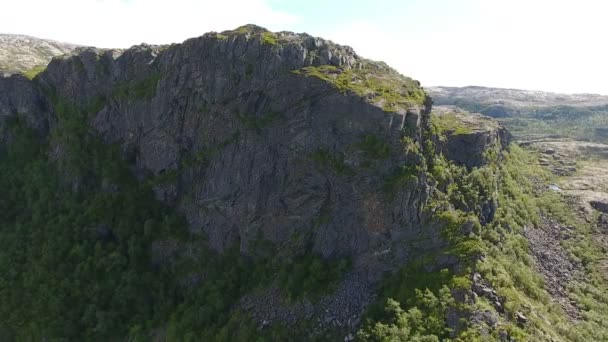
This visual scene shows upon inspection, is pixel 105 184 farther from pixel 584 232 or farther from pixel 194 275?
pixel 584 232

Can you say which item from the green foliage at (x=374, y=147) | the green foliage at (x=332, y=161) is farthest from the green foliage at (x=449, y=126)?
the green foliage at (x=332, y=161)


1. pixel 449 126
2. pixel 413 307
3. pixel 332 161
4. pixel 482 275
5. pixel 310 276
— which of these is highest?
pixel 449 126

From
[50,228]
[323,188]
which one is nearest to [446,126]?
[323,188]

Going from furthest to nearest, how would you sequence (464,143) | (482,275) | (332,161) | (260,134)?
1. (464,143)
2. (260,134)
3. (332,161)
4. (482,275)

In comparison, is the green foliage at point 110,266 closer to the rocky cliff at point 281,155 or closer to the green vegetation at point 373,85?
the rocky cliff at point 281,155

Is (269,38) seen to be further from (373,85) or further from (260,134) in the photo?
→ (373,85)

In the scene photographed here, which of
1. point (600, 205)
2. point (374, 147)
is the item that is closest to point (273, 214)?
point (374, 147)

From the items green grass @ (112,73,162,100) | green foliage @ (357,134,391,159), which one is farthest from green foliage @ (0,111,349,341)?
green foliage @ (357,134,391,159)
